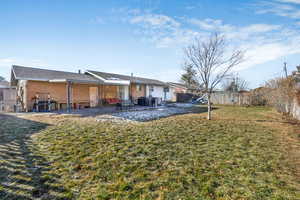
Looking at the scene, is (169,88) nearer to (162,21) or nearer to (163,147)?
(162,21)

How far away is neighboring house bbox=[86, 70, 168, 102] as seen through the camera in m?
17.6

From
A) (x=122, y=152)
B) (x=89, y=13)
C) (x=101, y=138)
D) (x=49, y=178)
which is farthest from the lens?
(x=89, y=13)

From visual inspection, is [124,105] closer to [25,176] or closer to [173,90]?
[25,176]

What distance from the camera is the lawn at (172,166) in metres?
2.30

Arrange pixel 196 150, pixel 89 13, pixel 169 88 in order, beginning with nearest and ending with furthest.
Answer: pixel 196 150
pixel 89 13
pixel 169 88

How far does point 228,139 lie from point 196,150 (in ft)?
→ 5.64

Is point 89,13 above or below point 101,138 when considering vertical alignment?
above

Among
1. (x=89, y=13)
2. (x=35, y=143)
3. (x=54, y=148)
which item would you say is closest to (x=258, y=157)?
(x=54, y=148)

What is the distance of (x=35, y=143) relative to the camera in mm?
4316

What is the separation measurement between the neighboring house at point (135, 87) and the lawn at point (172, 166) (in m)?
12.4

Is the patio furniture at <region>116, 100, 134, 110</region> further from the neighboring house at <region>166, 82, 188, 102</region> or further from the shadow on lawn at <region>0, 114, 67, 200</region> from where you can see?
the neighboring house at <region>166, 82, 188, 102</region>

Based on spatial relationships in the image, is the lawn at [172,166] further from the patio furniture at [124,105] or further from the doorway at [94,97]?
the doorway at [94,97]

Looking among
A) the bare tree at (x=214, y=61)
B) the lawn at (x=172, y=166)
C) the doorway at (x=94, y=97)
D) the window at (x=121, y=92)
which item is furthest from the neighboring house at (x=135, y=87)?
the lawn at (x=172, y=166)

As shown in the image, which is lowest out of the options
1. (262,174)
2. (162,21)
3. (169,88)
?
(262,174)
